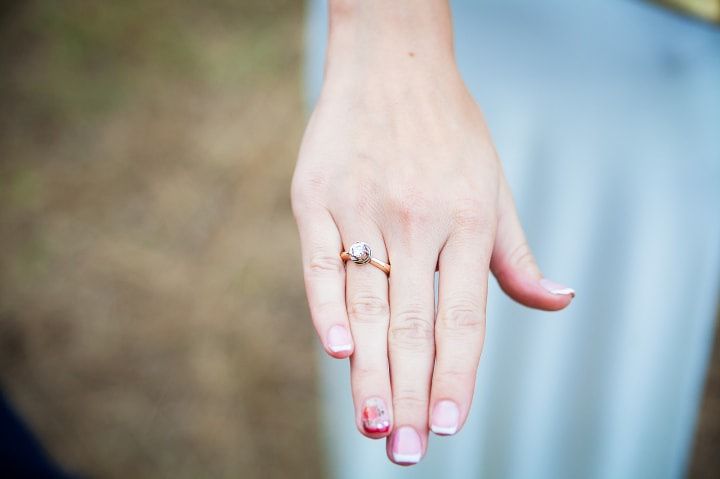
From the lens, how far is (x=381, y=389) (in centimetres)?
99

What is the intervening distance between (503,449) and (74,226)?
2078 mm

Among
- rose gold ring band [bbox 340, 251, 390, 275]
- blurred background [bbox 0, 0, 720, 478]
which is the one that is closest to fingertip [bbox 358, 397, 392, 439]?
rose gold ring band [bbox 340, 251, 390, 275]

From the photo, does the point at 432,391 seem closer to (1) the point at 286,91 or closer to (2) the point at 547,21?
(2) the point at 547,21

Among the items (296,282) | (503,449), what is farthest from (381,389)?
(296,282)

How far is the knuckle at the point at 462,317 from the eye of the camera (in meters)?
1.04

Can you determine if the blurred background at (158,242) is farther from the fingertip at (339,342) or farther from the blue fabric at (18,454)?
the fingertip at (339,342)

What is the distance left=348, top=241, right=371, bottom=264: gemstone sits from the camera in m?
1.09

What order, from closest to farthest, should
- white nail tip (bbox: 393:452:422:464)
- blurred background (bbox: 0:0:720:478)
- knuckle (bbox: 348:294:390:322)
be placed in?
1. white nail tip (bbox: 393:452:422:464)
2. knuckle (bbox: 348:294:390:322)
3. blurred background (bbox: 0:0:720:478)

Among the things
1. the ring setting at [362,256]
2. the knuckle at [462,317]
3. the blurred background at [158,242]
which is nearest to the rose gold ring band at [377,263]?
the ring setting at [362,256]

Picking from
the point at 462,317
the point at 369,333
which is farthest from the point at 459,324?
the point at 369,333

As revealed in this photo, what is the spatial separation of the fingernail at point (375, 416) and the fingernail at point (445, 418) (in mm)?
75

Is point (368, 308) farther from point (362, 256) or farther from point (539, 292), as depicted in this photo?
point (539, 292)

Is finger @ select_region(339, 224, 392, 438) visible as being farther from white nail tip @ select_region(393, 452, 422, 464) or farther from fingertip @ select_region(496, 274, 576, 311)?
fingertip @ select_region(496, 274, 576, 311)

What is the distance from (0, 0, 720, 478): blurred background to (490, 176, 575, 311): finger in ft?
4.84
